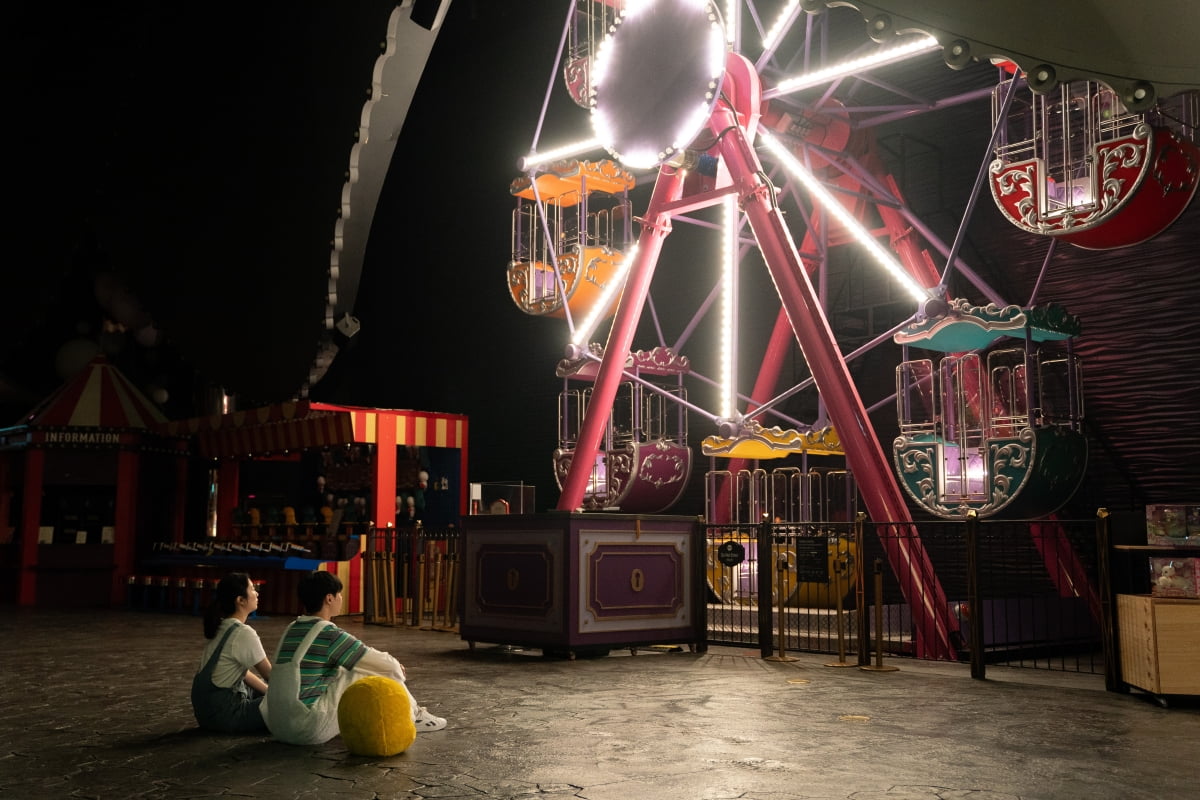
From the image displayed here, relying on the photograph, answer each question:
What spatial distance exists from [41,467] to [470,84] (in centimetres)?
971

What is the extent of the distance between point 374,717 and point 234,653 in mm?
975

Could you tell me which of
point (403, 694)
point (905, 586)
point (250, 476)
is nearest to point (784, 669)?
point (905, 586)

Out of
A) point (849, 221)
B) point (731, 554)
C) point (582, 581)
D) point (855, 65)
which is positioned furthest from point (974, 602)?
point (855, 65)

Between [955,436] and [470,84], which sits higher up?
[470,84]

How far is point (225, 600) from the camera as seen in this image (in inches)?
222

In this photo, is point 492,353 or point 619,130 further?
point 492,353

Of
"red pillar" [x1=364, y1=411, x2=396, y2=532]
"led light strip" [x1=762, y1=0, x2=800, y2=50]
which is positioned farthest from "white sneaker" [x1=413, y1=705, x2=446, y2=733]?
"red pillar" [x1=364, y1=411, x2=396, y2=532]

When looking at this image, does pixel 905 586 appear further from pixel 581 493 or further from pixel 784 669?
pixel 581 493

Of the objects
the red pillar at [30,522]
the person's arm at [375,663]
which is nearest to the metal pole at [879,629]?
the person's arm at [375,663]

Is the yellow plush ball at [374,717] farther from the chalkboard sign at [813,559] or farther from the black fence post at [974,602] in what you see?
the chalkboard sign at [813,559]

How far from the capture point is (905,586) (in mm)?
9891

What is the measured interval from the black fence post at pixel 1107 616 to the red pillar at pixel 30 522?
15846 mm

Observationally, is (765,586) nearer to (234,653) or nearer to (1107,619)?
(1107,619)

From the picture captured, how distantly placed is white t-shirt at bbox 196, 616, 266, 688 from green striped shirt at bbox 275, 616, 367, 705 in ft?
0.87
